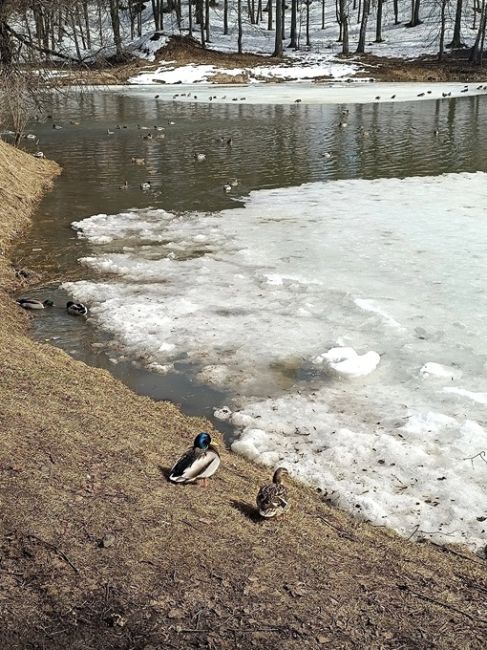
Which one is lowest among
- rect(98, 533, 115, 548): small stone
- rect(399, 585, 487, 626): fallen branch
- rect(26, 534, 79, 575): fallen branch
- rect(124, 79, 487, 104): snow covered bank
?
rect(124, 79, 487, 104): snow covered bank

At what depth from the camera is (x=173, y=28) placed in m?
65.9

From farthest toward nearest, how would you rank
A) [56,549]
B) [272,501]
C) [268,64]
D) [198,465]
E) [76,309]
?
[268,64] < [76,309] < [198,465] < [272,501] < [56,549]

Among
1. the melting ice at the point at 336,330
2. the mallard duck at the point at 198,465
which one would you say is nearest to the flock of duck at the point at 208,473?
the mallard duck at the point at 198,465

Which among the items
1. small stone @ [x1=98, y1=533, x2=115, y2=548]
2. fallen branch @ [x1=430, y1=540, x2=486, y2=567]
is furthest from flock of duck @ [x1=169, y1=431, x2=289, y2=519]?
fallen branch @ [x1=430, y1=540, x2=486, y2=567]

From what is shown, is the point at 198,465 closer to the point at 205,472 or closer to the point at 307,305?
the point at 205,472

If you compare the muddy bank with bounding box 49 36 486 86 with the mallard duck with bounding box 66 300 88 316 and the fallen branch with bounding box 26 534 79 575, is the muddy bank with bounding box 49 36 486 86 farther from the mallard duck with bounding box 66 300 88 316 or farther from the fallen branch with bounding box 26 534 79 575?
the fallen branch with bounding box 26 534 79 575

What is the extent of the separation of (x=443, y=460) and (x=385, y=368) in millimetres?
1629

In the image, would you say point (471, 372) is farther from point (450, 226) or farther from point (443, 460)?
point (450, 226)

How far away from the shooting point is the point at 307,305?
27.5 feet

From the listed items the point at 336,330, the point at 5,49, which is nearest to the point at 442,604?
the point at 336,330

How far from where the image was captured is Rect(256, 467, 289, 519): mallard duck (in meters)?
4.21

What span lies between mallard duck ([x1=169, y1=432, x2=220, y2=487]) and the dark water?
147cm

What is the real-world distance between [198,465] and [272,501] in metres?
0.64

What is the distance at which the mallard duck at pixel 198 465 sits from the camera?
178 inches
